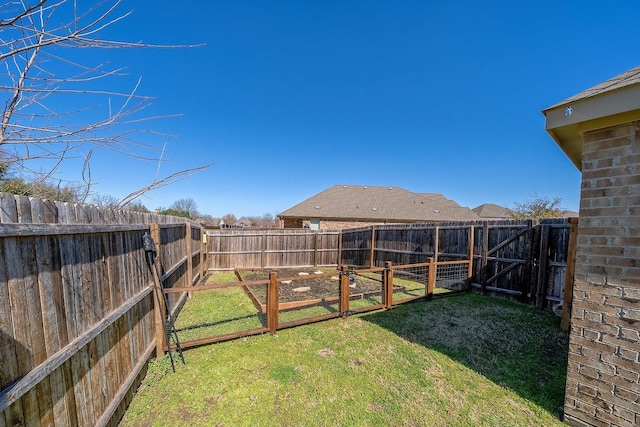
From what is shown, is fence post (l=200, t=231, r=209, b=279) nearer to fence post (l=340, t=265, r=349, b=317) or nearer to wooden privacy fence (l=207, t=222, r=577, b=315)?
wooden privacy fence (l=207, t=222, r=577, b=315)

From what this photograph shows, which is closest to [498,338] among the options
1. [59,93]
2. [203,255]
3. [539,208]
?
[59,93]

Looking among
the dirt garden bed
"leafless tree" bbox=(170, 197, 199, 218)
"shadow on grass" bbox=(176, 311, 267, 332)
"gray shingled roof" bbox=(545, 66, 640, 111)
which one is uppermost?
"gray shingled roof" bbox=(545, 66, 640, 111)

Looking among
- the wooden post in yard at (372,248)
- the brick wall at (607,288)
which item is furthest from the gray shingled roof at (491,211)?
the brick wall at (607,288)

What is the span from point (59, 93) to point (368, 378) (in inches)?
148

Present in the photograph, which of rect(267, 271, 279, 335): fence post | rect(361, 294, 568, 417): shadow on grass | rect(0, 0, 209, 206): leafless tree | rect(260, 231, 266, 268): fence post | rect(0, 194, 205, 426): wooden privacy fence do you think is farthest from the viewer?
rect(260, 231, 266, 268): fence post

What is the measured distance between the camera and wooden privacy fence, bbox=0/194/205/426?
4.05 ft

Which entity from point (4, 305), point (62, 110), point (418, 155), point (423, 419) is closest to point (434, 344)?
point (423, 419)

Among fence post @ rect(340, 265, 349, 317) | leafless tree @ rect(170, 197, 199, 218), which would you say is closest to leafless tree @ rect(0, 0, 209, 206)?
fence post @ rect(340, 265, 349, 317)

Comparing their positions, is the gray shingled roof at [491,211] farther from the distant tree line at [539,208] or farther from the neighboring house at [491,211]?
the distant tree line at [539,208]

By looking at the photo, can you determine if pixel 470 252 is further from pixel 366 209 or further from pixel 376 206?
pixel 376 206

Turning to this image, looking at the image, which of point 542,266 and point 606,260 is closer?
point 606,260

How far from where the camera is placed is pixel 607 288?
1.98m

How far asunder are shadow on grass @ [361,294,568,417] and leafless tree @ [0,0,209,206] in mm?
4413

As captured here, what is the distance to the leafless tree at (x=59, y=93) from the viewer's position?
111 cm
